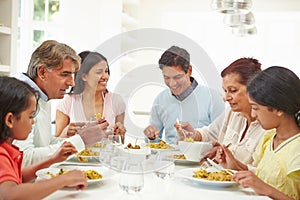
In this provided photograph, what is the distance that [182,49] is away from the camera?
1.87 m

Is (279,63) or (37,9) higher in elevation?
(37,9)

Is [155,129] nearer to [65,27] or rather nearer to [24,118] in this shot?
[24,118]

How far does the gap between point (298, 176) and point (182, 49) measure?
0.82 metres

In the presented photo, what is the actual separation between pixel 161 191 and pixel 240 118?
741 mm

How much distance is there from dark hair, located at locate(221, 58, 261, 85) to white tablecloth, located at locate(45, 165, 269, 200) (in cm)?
61

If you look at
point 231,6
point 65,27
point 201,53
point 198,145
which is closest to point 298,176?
point 198,145

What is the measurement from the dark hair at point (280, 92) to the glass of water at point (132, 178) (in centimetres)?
53

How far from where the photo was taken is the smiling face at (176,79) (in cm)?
164

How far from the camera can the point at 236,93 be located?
1774 mm

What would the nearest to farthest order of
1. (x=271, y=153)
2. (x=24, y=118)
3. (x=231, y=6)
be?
(x=24, y=118), (x=271, y=153), (x=231, y=6)

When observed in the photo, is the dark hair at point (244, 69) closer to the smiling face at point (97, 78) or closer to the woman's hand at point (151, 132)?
the woman's hand at point (151, 132)

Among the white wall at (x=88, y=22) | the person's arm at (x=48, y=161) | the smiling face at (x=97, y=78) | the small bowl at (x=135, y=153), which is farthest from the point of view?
the white wall at (x=88, y=22)

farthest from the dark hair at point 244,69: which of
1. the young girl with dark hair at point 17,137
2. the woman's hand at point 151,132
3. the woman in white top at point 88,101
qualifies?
the young girl with dark hair at point 17,137

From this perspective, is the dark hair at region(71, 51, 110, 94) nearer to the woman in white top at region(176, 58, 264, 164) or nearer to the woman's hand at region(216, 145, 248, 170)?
the woman in white top at region(176, 58, 264, 164)
